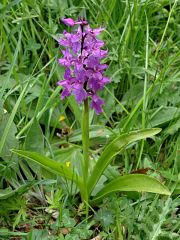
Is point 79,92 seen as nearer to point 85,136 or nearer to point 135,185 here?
point 85,136

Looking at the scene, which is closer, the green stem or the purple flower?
the purple flower

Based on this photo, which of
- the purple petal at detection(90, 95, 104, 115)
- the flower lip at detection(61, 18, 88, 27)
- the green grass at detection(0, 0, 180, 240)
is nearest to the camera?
the flower lip at detection(61, 18, 88, 27)

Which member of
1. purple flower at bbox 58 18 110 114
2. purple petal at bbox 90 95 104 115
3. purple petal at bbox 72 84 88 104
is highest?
purple flower at bbox 58 18 110 114

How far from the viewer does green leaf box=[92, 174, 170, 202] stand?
1.59m

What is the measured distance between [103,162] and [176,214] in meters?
0.38

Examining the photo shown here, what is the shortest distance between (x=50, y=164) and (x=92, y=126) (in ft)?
1.47

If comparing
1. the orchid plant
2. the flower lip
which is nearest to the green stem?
the orchid plant

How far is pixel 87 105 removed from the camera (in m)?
1.56

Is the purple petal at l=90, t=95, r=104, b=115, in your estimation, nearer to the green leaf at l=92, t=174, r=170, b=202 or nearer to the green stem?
the green stem

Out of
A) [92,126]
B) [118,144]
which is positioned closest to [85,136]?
[118,144]

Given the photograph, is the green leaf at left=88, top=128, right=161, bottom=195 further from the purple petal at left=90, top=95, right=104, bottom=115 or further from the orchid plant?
the purple petal at left=90, top=95, right=104, bottom=115

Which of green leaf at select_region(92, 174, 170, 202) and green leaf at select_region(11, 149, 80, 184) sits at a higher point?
green leaf at select_region(11, 149, 80, 184)

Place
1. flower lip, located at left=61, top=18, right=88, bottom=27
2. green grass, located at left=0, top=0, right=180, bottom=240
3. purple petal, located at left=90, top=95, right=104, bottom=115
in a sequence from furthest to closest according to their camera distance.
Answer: green grass, located at left=0, top=0, right=180, bottom=240 → purple petal, located at left=90, top=95, right=104, bottom=115 → flower lip, located at left=61, top=18, right=88, bottom=27

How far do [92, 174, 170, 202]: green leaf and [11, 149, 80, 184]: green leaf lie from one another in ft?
0.40
